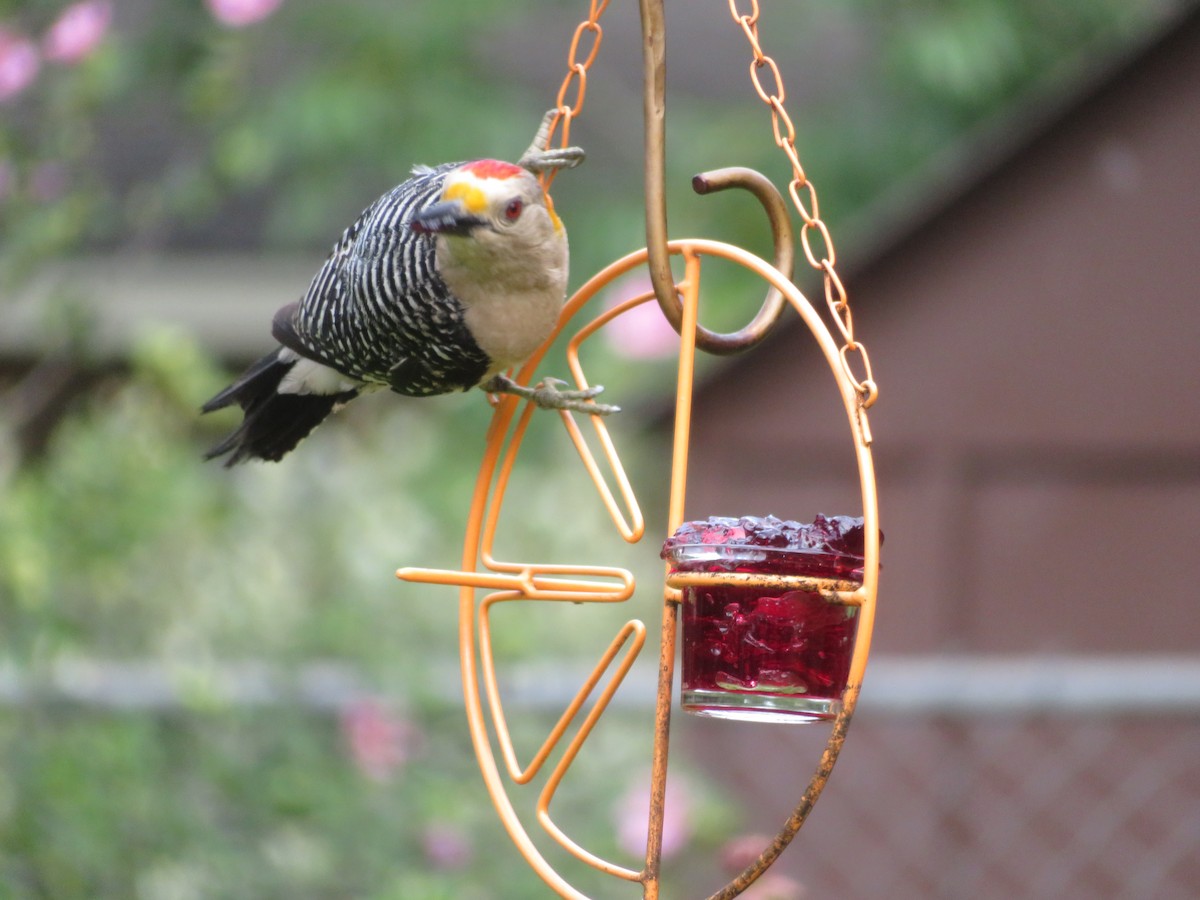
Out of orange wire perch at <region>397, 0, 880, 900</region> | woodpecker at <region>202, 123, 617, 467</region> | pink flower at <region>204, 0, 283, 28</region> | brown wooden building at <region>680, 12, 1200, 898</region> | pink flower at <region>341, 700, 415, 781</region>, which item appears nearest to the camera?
orange wire perch at <region>397, 0, 880, 900</region>

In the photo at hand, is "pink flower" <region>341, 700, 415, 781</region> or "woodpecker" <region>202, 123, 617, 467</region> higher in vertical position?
Answer: "woodpecker" <region>202, 123, 617, 467</region>

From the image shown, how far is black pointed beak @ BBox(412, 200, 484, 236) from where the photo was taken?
1525 millimetres

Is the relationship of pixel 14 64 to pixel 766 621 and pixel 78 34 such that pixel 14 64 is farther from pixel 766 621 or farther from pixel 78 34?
pixel 766 621

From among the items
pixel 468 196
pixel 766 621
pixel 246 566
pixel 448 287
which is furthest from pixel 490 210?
pixel 246 566

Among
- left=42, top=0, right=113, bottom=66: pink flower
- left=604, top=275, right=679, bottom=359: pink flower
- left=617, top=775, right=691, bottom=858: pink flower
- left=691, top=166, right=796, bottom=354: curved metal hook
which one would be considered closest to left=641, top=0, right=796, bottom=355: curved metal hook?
left=691, top=166, right=796, bottom=354: curved metal hook

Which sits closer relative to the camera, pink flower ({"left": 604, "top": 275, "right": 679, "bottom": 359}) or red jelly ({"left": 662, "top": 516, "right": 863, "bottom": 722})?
red jelly ({"left": 662, "top": 516, "right": 863, "bottom": 722})

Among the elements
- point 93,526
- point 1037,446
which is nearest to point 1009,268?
point 1037,446

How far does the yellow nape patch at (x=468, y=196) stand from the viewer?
1535mm

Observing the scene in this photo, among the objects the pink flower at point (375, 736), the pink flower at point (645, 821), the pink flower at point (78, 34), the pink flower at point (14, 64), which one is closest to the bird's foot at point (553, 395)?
the pink flower at point (645, 821)

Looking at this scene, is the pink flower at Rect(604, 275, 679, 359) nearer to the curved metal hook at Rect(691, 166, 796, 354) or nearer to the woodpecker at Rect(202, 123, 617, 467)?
the woodpecker at Rect(202, 123, 617, 467)

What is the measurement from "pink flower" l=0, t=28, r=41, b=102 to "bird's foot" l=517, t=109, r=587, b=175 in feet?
6.40

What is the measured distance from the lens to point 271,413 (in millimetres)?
1964

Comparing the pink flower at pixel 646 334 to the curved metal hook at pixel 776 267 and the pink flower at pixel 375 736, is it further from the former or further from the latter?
the curved metal hook at pixel 776 267

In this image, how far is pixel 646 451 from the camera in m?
4.68
